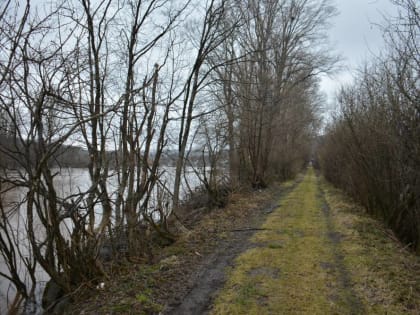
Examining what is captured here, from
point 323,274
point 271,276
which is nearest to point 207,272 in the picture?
point 271,276

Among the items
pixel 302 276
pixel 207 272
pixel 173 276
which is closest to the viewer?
pixel 302 276

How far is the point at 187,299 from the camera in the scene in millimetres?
4164

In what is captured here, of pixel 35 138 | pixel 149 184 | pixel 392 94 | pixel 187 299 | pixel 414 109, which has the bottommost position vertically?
pixel 187 299

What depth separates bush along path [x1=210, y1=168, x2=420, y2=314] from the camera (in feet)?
12.8

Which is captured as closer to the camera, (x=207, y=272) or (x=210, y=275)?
(x=210, y=275)

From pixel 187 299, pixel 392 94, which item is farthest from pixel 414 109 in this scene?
pixel 187 299

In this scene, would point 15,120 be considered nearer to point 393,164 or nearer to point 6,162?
point 6,162

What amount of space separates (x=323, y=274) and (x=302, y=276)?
0.33 metres

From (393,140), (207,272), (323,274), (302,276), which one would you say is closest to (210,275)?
(207,272)

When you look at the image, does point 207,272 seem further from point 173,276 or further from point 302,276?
point 302,276

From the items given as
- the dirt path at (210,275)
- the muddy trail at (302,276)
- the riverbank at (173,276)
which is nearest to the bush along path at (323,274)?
the muddy trail at (302,276)

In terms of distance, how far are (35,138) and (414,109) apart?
19.7 ft

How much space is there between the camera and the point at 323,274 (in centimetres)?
488

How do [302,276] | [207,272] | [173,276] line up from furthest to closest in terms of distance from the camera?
[207,272], [173,276], [302,276]
